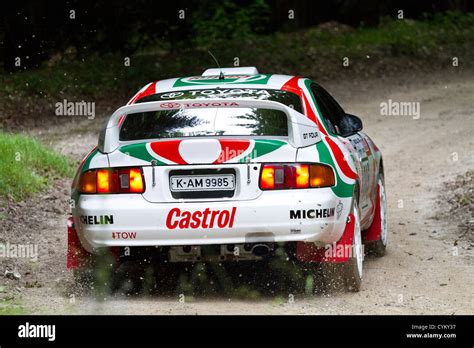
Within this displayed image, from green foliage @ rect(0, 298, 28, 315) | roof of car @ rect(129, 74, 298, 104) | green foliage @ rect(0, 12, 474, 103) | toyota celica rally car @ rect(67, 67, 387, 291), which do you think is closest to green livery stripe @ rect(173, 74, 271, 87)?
roof of car @ rect(129, 74, 298, 104)

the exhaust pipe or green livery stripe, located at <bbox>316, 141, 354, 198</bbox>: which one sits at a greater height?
green livery stripe, located at <bbox>316, 141, 354, 198</bbox>

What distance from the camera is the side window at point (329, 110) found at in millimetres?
8461

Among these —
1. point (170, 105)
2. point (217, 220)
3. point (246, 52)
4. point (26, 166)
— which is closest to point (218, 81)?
point (170, 105)

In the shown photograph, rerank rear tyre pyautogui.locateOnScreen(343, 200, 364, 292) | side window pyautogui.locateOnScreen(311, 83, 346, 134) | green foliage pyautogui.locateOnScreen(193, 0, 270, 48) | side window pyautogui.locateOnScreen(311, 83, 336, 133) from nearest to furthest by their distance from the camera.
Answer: rear tyre pyautogui.locateOnScreen(343, 200, 364, 292) → side window pyautogui.locateOnScreen(311, 83, 336, 133) → side window pyautogui.locateOnScreen(311, 83, 346, 134) → green foliage pyautogui.locateOnScreen(193, 0, 270, 48)

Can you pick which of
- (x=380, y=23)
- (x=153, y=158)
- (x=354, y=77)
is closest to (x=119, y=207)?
(x=153, y=158)

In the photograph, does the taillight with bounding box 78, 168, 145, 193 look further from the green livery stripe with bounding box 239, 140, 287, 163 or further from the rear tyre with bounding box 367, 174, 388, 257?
the rear tyre with bounding box 367, 174, 388, 257

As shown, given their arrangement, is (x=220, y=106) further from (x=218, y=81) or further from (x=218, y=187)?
(x=218, y=81)

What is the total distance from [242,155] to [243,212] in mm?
394

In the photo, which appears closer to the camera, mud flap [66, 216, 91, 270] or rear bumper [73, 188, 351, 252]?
rear bumper [73, 188, 351, 252]

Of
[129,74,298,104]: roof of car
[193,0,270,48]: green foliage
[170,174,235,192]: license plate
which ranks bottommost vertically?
[170,174,235,192]: license plate

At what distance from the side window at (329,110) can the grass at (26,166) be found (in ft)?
13.8

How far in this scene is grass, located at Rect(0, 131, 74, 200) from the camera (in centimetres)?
1205

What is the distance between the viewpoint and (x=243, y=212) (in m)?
7.38

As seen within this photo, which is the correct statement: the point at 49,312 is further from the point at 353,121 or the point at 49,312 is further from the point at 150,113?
the point at 353,121
